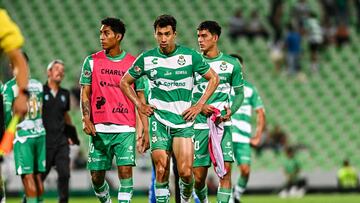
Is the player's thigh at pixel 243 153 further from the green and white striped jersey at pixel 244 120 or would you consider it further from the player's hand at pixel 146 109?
the player's hand at pixel 146 109

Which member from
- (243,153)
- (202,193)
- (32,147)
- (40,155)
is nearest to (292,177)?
(243,153)

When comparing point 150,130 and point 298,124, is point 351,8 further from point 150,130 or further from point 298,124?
point 150,130

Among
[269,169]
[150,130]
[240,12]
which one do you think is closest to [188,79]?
[150,130]

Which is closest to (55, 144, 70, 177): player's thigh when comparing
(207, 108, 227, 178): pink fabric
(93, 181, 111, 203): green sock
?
(93, 181, 111, 203): green sock

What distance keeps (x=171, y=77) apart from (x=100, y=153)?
1.57m

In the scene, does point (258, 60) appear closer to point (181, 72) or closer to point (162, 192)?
point (181, 72)

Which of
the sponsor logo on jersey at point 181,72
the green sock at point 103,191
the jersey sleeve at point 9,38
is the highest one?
the jersey sleeve at point 9,38

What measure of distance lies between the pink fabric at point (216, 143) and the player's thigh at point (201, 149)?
10 centimetres

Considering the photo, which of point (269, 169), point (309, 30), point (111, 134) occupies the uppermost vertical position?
point (309, 30)

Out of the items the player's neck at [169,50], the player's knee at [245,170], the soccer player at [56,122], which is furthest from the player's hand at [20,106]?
the player's knee at [245,170]

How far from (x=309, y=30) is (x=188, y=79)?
61.5 feet

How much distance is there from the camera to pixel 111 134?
13.2 metres

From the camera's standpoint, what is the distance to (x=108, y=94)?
1323 cm

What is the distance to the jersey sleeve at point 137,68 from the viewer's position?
41.4ft
